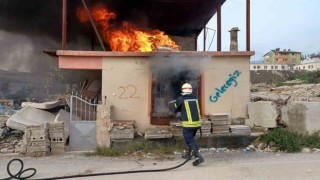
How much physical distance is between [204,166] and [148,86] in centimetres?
356

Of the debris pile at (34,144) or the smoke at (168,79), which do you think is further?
the smoke at (168,79)

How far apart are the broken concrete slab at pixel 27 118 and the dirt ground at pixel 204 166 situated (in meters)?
1.91

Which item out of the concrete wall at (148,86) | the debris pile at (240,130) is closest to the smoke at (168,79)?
the concrete wall at (148,86)

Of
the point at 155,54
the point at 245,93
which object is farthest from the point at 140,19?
the point at 245,93

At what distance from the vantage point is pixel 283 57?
112m

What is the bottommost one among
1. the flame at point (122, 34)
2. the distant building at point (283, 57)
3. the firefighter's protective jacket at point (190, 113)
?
the firefighter's protective jacket at point (190, 113)

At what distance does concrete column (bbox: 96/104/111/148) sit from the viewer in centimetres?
873

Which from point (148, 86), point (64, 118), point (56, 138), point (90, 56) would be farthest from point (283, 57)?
point (56, 138)

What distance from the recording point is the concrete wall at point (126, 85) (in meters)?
9.63

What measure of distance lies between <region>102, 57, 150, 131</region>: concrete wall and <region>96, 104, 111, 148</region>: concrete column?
837mm

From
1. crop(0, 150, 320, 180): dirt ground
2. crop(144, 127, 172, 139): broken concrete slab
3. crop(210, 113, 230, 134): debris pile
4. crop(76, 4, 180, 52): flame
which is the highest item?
crop(76, 4, 180, 52): flame

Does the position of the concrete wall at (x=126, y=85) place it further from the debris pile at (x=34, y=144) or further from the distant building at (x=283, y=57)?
the distant building at (x=283, y=57)

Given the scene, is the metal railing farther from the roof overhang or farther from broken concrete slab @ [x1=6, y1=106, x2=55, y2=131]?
broken concrete slab @ [x1=6, y1=106, x2=55, y2=131]

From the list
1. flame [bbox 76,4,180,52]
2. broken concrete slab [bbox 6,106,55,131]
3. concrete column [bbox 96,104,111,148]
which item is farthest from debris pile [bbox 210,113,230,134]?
broken concrete slab [bbox 6,106,55,131]
